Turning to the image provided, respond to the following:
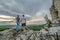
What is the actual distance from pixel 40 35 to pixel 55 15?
32.8m

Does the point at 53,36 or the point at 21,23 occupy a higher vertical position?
the point at 21,23

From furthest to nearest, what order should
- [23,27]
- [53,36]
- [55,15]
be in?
[55,15] → [23,27] → [53,36]

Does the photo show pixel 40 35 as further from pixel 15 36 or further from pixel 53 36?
pixel 15 36

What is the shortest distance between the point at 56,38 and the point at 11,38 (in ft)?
23.5

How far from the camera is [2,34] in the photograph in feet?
83.7

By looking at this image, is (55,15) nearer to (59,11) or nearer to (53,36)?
(59,11)

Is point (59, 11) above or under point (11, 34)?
above

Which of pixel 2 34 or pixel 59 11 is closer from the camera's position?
pixel 2 34

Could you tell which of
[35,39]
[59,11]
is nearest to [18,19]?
[35,39]

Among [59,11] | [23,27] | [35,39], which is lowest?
[35,39]

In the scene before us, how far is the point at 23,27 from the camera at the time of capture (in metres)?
26.0

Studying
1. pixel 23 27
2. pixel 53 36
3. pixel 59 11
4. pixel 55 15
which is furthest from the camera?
pixel 55 15

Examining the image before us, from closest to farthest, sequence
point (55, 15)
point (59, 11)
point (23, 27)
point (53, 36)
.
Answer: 1. point (53, 36)
2. point (23, 27)
3. point (59, 11)
4. point (55, 15)

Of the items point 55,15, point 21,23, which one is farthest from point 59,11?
point 21,23
